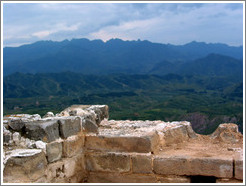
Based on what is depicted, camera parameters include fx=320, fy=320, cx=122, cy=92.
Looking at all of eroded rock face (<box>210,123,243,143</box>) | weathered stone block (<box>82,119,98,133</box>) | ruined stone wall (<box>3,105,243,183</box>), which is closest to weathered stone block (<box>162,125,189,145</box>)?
ruined stone wall (<box>3,105,243,183</box>)

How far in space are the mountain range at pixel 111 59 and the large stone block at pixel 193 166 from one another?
4679 inches

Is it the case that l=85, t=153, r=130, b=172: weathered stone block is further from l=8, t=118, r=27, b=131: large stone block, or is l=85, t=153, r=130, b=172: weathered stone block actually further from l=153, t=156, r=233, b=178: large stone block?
→ l=8, t=118, r=27, b=131: large stone block

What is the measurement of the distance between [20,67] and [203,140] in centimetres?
14122

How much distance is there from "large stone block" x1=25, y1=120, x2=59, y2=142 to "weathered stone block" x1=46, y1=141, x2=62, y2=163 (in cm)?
9

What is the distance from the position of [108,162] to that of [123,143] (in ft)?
1.26

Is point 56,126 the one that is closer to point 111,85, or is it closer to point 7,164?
point 7,164

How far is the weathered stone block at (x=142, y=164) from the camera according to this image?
4746mm

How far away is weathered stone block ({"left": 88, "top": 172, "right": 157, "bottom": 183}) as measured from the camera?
477 cm

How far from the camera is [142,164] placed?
4766 mm

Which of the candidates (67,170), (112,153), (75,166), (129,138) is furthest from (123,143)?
(67,170)

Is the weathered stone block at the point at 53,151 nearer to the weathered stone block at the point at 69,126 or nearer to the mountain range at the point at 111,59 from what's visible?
the weathered stone block at the point at 69,126

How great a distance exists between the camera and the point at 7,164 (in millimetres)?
3875

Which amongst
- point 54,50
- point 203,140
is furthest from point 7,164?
point 54,50

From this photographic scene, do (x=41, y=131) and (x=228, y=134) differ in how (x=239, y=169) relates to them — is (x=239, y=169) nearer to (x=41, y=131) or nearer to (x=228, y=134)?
(x=228, y=134)
